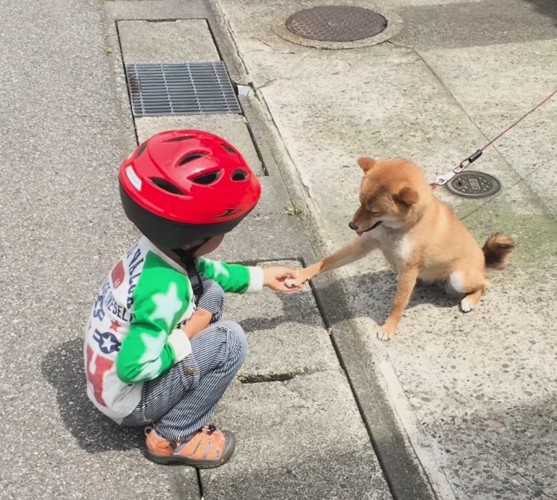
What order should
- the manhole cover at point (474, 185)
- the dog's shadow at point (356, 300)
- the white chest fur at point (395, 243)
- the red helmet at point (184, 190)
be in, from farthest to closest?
1. the manhole cover at point (474, 185)
2. the dog's shadow at point (356, 300)
3. the white chest fur at point (395, 243)
4. the red helmet at point (184, 190)

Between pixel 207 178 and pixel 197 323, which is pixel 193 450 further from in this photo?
pixel 207 178

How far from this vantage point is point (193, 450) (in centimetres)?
285

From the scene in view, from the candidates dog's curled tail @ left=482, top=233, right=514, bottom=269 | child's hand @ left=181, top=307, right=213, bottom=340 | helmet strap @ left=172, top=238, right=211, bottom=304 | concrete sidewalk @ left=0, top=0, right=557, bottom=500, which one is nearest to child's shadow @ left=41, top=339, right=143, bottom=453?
concrete sidewalk @ left=0, top=0, right=557, bottom=500

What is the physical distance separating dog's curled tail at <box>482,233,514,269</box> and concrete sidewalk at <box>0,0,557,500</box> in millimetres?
111

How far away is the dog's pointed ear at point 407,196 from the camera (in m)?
3.16

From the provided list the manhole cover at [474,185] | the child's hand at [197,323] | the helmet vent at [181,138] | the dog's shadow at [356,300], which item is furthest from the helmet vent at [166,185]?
the manhole cover at [474,185]

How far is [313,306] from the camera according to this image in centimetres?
369

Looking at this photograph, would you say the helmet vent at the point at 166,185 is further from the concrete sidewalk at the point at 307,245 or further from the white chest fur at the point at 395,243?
the white chest fur at the point at 395,243

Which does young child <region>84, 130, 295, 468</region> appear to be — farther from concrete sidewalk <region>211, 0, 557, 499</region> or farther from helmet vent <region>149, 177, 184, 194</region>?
concrete sidewalk <region>211, 0, 557, 499</region>

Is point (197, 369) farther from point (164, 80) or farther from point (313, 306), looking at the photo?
point (164, 80)

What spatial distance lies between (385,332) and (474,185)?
1.40 metres

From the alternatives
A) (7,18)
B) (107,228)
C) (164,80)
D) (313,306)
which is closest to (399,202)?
(313,306)

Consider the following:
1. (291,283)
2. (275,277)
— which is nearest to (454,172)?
(291,283)

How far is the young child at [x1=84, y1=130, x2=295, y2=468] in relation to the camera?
246cm
